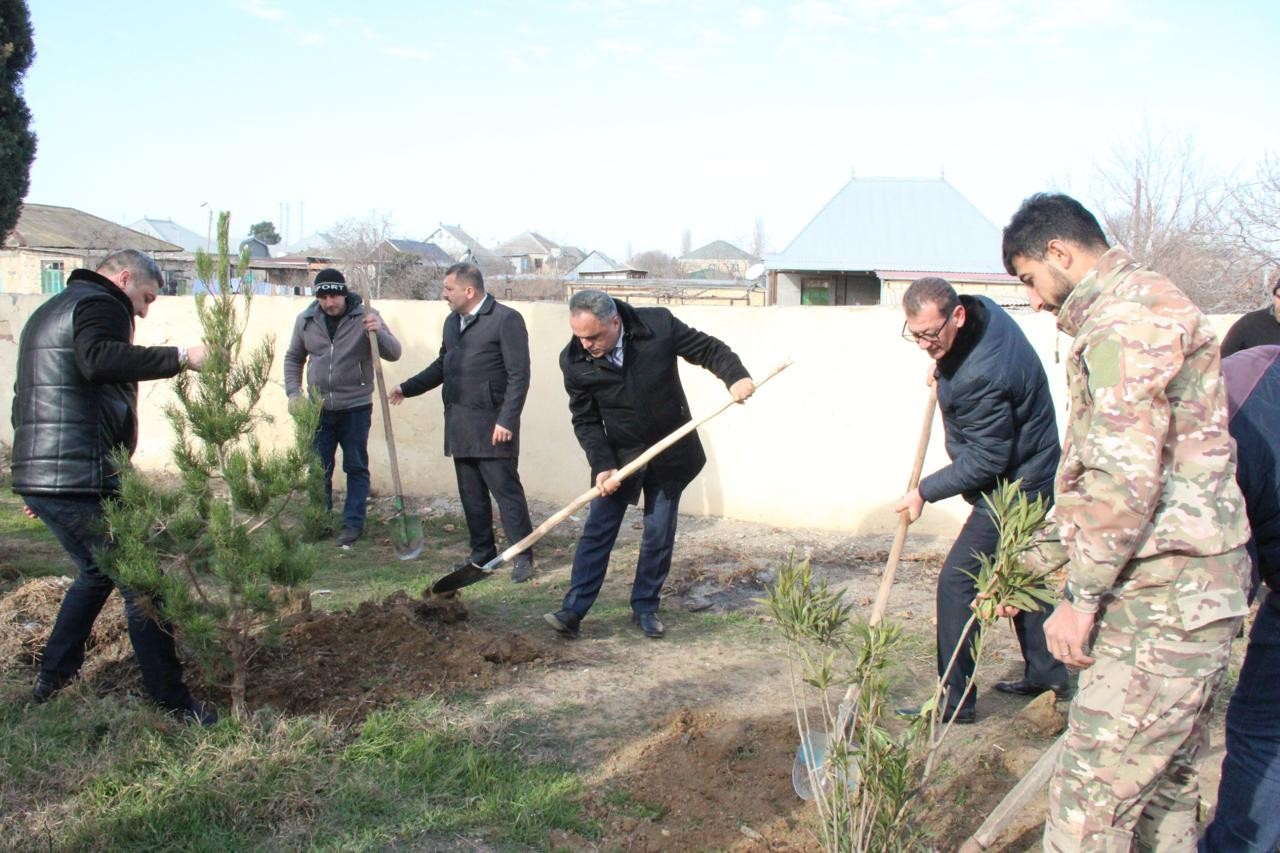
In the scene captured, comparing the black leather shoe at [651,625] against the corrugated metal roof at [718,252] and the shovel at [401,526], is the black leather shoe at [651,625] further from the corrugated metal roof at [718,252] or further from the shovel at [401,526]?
the corrugated metal roof at [718,252]

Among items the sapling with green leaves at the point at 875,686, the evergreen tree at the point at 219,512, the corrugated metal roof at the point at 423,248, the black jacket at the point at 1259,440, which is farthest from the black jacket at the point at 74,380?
the corrugated metal roof at the point at 423,248

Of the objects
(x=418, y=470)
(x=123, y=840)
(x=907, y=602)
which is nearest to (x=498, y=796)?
(x=123, y=840)

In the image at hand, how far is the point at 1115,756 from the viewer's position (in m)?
2.28

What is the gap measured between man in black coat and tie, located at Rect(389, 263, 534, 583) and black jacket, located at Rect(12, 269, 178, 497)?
2.55 meters

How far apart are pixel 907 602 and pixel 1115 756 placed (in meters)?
3.61

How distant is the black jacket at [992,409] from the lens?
3.77m

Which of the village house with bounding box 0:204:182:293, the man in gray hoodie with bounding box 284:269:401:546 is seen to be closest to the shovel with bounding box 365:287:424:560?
the man in gray hoodie with bounding box 284:269:401:546

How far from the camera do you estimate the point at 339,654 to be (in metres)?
4.44

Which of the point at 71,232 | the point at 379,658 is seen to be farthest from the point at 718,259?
the point at 379,658

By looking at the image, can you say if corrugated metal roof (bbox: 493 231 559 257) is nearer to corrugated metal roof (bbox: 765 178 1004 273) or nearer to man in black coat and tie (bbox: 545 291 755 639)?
corrugated metal roof (bbox: 765 178 1004 273)

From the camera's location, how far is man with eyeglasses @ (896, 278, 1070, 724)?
3752mm

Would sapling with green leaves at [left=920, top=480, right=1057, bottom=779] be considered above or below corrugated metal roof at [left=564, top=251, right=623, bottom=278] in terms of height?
below

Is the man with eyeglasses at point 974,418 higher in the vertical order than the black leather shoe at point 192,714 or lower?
higher

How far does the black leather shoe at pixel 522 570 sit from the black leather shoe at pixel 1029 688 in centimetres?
289
